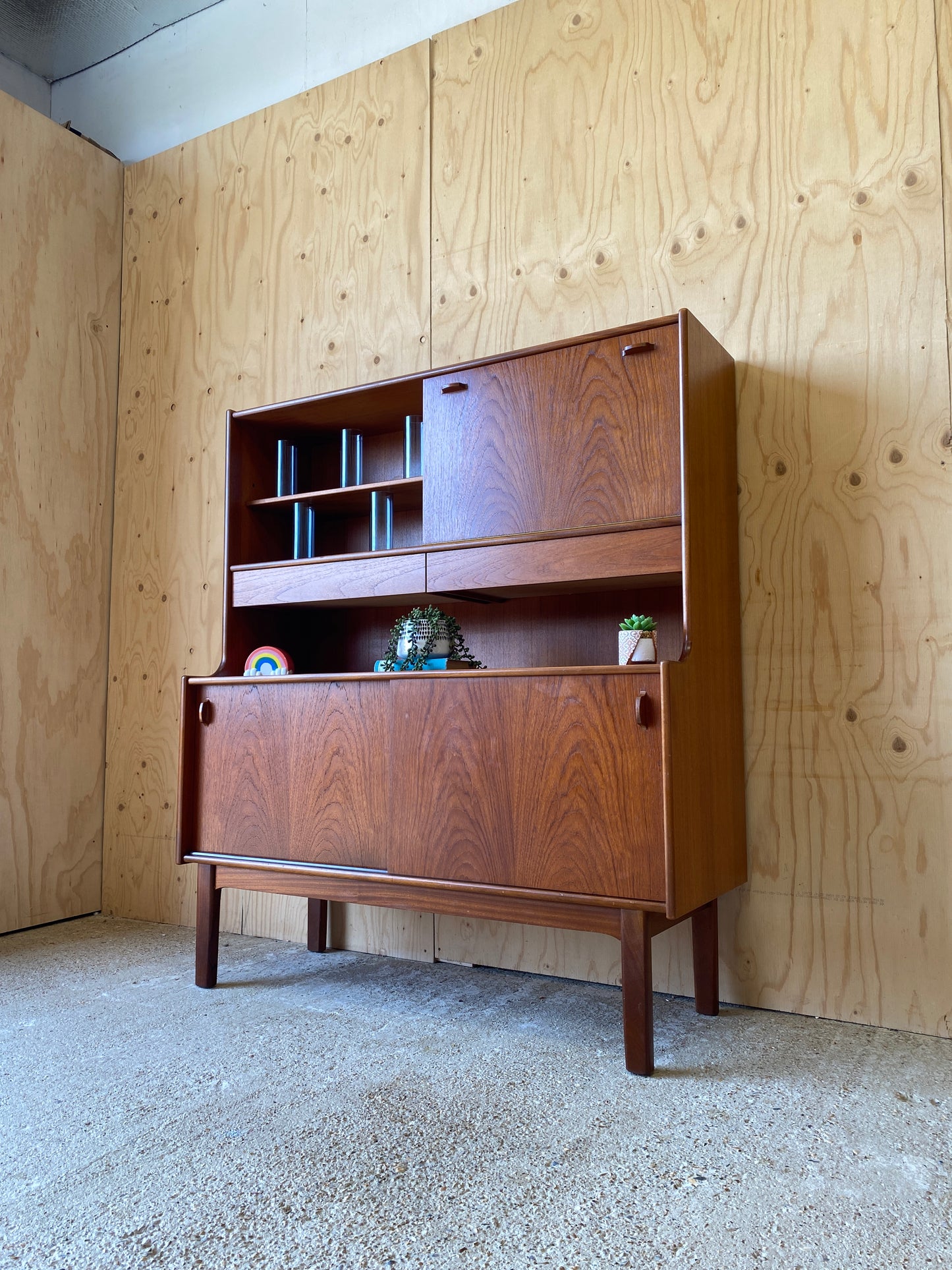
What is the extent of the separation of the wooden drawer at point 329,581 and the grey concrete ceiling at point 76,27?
8.40ft

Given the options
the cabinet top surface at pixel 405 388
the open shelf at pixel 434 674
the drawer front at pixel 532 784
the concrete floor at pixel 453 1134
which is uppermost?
the cabinet top surface at pixel 405 388

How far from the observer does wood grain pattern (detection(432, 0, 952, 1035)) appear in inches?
84.4

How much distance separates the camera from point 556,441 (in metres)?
2.20

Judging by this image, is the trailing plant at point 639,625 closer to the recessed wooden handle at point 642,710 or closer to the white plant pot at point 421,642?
the recessed wooden handle at point 642,710

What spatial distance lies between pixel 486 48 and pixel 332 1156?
301cm

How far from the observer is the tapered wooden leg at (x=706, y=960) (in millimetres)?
2213

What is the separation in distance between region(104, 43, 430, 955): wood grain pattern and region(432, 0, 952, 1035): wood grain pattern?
2.37 ft

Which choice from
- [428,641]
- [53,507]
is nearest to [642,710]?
[428,641]

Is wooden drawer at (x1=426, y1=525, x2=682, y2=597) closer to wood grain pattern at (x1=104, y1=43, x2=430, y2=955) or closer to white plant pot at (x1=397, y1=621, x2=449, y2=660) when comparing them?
white plant pot at (x1=397, y1=621, x2=449, y2=660)

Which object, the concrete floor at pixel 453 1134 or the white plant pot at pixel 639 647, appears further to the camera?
the white plant pot at pixel 639 647

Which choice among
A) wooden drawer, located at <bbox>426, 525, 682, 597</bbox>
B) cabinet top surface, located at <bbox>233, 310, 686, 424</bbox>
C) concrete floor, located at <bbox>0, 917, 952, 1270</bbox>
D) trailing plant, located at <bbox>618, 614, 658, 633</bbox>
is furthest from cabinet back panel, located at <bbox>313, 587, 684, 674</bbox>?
concrete floor, located at <bbox>0, 917, 952, 1270</bbox>

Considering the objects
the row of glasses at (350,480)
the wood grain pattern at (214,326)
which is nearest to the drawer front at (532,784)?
the row of glasses at (350,480)

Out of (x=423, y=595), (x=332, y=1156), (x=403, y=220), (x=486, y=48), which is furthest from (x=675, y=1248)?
(x=486, y=48)

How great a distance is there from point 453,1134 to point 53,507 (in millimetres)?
2718
